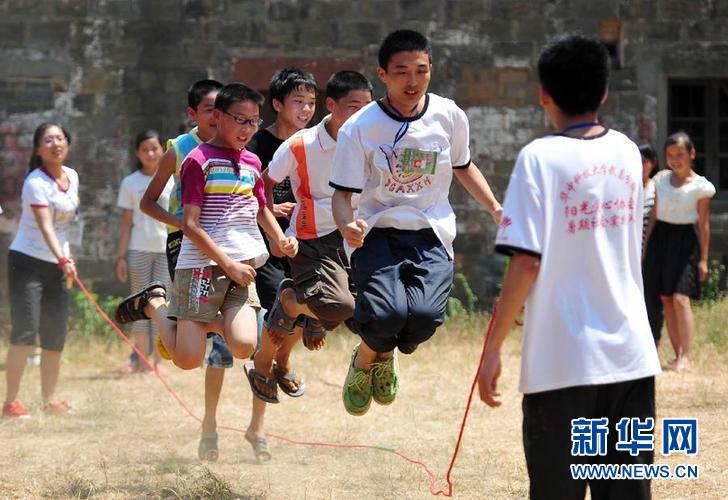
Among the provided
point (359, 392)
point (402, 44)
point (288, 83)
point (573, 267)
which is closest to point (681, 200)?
point (288, 83)

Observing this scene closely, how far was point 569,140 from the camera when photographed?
3859 millimetres

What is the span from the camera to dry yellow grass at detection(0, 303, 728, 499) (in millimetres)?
6180

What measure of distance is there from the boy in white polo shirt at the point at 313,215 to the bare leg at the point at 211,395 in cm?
45

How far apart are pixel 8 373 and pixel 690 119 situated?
7.83 m

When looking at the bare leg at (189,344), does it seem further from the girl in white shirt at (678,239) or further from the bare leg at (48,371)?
the girl in white shirt at (678,239)

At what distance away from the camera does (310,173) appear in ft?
20.5

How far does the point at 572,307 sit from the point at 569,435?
0.41 metres

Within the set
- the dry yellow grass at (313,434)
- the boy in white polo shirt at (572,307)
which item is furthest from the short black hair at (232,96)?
the boy in white polo shirt at (572,307)

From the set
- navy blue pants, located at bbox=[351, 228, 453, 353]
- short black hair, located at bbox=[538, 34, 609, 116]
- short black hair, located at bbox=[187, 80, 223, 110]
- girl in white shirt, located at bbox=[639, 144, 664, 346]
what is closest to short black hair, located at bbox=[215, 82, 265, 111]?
short black hair, located at bbox=[187, 80, 223, 110]

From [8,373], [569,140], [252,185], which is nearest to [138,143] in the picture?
[8,373]

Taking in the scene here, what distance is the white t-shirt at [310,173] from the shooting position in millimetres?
6219

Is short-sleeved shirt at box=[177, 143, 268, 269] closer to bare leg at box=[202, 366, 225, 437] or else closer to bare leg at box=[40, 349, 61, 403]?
bare leg at box=[202, 366, 225, 437]

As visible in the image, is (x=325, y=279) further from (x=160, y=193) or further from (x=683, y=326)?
(x=683, y=326)

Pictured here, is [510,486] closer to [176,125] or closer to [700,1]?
[176,125]
